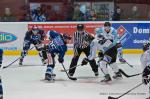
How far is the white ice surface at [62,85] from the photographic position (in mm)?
7621

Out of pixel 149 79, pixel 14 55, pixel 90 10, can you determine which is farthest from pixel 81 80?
pixel 90 10

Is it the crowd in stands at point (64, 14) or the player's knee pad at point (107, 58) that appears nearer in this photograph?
the player's knee pad at point (107, 58)

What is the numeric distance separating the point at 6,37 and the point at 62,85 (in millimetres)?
4519

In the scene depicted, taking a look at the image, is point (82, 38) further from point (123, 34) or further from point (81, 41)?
point (123, 34)

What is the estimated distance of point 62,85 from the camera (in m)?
8.54

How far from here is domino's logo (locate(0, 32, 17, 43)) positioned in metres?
12.7

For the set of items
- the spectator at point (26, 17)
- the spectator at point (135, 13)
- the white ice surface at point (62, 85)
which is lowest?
the white ice surface at point (62, 85)

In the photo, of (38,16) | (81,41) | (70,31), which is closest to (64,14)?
(38,16)

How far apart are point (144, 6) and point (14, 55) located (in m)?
3.92

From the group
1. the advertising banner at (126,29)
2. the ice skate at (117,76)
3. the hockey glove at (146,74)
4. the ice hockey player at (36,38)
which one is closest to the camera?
the hockey glove at (146,74)

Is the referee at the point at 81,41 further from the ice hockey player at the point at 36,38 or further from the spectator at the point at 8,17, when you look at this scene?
the spectator at the point at 8,17

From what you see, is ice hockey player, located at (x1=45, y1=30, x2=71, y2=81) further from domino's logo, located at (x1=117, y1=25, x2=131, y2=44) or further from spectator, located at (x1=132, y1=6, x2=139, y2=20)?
spectator, located at (x1=132, y1=6, x2=139, y2=20)

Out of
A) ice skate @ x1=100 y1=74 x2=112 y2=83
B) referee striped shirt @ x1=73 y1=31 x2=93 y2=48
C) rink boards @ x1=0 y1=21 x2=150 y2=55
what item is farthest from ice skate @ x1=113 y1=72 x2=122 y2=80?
rink boards @ x1=0 y1=21 x2=150 y2=55

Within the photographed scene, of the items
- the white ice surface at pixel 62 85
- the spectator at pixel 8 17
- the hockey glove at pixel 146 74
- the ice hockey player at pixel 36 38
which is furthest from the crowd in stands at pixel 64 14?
the hockey glove at pixel 146 74
